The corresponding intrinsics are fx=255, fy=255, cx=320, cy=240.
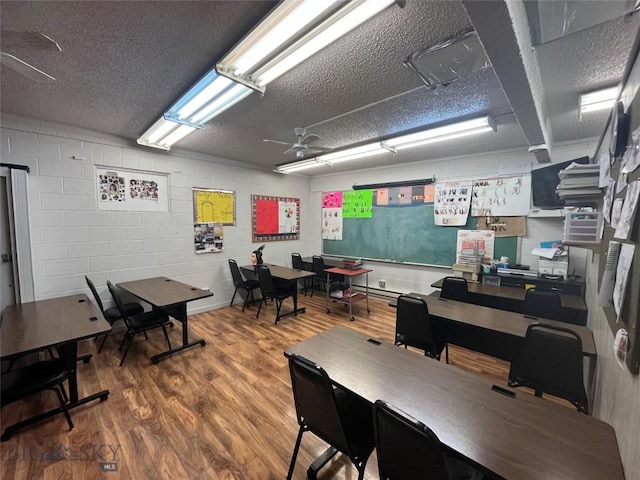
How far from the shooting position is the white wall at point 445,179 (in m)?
3.23

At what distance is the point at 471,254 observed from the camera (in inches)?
153

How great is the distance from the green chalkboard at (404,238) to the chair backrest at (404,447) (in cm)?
360

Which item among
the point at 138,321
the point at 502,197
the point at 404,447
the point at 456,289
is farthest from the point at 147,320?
the point at 502,197

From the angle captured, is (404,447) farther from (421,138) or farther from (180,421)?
(421,138)

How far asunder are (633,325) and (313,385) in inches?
48.3

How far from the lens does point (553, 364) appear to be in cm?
164

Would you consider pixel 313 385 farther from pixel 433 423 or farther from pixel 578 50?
pixel 578 50

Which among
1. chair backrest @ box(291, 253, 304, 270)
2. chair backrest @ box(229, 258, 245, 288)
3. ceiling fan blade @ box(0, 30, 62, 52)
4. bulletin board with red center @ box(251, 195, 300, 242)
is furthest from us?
chair backrest @ box(291, 253, 304, 270)

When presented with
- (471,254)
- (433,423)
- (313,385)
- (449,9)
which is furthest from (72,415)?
(471,254)

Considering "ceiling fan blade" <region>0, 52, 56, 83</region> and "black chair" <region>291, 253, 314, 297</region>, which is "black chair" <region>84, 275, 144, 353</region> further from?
"black chair" <region>291, 253, 314, 297</region>

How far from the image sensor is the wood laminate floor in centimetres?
160
